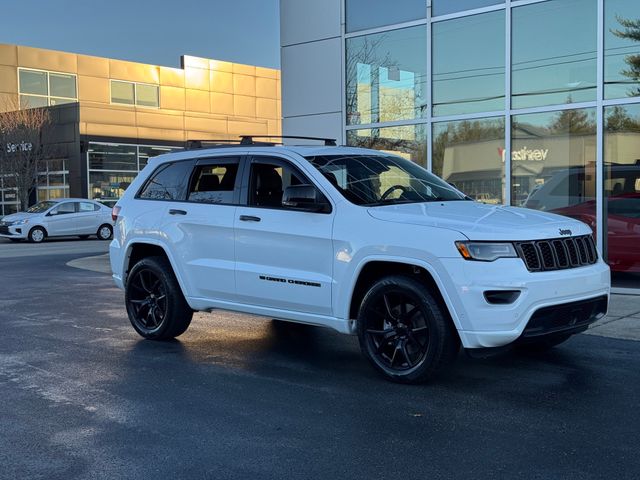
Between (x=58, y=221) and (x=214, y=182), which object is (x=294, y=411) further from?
(x=58, y=221)

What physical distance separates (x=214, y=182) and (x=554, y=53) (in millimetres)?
7275

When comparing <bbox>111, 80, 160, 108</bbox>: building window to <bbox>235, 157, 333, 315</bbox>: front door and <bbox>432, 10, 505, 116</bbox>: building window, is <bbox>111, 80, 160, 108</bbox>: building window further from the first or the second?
<bbox>235, 157, 333, 315</bbox>: front door

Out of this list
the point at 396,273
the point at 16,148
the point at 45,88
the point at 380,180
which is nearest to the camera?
the point at 396,273

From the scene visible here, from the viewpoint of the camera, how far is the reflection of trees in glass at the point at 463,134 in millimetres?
12477

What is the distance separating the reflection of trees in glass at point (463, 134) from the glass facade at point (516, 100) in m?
0.02

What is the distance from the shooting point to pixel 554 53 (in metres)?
11.9

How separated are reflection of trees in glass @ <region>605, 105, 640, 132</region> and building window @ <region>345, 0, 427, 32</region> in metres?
3.91

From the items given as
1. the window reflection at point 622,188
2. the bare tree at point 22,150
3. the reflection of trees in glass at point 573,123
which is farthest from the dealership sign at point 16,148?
the window reflection at point 622,188

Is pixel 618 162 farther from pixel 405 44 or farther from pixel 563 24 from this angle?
pixel 405 44

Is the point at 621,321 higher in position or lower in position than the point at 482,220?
lower

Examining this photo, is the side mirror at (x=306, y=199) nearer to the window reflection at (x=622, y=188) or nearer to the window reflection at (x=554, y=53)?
the window reflection at (x=622, y=188)

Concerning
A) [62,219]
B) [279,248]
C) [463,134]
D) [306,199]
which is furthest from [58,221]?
[306,199]

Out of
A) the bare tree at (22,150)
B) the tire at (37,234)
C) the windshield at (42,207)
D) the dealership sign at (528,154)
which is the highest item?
the bare tree at (22,150)

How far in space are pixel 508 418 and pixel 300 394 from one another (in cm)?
155
